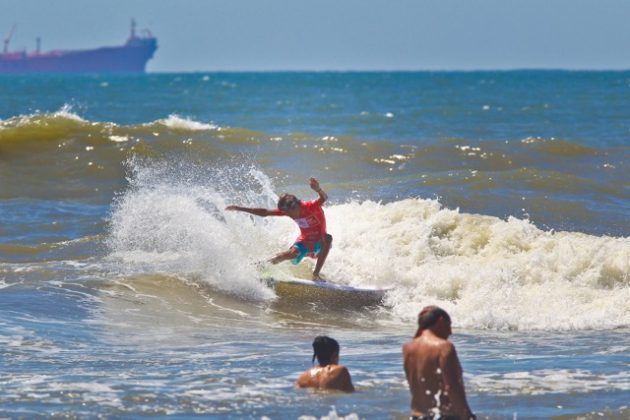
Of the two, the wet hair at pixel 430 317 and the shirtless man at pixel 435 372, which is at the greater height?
the wet hair at pixel 430 317

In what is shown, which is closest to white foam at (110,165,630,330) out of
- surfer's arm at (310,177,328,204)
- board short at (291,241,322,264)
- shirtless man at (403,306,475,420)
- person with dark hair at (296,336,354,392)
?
board short at (291,241,322,264)

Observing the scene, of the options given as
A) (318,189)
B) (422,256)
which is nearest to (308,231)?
(318,189)

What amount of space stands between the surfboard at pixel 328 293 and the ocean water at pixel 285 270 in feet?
0.43

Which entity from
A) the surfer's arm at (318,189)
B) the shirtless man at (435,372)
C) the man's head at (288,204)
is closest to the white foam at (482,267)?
the surfer's arm at (318,189)

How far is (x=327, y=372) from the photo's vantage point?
357 inches

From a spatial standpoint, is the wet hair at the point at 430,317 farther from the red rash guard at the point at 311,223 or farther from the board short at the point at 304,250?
the board short at the point at 304,250

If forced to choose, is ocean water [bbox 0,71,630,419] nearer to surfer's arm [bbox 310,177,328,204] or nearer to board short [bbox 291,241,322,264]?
board short [bbox 291,241,322,264]

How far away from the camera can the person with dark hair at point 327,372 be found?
8.83 meters

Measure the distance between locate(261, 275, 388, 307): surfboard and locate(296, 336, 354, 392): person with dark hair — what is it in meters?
5.29

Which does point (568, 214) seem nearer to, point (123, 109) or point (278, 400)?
point (278, 400)

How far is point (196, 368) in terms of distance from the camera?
10453mm

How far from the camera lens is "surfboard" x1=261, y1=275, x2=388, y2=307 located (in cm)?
1457

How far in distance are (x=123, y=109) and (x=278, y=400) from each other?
4904 centimetres

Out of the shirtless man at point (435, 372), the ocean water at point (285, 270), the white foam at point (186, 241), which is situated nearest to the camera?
the shirtless man at point (435, 372)
